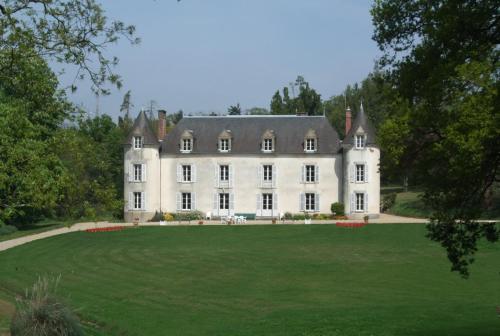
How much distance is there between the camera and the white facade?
137ft

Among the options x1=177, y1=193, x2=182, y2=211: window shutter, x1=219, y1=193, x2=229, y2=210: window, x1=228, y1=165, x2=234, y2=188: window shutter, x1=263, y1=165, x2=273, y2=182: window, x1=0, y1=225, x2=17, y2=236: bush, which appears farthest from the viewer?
x1=177, y1=193, x2=182, y2=211: window shutter

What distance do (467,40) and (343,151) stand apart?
31412 mm

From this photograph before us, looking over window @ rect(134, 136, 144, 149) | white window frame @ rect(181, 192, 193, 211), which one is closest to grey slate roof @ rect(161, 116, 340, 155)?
window @ rect(134, 136, 144, 149)

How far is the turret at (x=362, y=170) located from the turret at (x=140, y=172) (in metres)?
11.9

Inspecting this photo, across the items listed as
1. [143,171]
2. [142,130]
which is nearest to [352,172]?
[143,171]

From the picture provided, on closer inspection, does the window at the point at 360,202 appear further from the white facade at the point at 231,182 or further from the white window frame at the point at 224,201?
the white window frame at the point at 224,201

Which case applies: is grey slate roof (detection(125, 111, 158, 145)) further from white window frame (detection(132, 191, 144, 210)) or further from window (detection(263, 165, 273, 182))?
window (detection(263, 165, 273, 182))

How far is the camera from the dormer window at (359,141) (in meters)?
40.3

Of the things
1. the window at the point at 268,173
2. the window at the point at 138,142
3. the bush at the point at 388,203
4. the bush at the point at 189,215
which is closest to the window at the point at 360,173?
the bush at the point at 388,203

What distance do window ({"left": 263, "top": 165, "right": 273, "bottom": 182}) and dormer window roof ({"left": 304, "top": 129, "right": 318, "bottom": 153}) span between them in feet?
8.03

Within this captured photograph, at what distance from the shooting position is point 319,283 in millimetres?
20078

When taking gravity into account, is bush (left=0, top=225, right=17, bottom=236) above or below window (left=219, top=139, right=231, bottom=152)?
below

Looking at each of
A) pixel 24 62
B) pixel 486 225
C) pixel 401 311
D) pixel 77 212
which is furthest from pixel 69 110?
Answer: pixel 401 311

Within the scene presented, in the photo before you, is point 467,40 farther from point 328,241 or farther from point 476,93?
point 328,241
